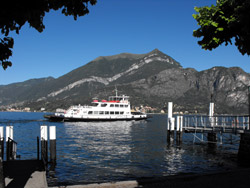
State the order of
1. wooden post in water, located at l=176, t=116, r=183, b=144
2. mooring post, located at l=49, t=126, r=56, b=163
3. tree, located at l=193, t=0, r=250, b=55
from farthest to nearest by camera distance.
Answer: wooden post in water, located at l=176, t=116, r=183, b=144 < mooring post, located at l=49, t=126, r=56, b=163 < tree, located at l=193, t=0, r=250, b=55

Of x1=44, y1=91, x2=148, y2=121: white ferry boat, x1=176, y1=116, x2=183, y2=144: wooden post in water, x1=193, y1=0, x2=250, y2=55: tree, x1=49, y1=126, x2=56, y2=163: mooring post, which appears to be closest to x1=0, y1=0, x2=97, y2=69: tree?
x1=193, y1=0, x2=250, y2=55: tree

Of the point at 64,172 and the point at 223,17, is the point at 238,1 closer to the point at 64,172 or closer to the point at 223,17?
the point at 223,17

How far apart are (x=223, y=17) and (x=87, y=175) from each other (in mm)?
13192

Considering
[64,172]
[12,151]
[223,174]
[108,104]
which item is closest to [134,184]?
[223,174]

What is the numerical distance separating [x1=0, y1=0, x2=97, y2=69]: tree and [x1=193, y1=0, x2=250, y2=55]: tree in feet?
14.3

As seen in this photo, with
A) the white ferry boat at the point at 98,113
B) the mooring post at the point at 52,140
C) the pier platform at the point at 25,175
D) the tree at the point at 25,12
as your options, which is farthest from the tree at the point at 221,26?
the white ferry boat at the point at 98,113

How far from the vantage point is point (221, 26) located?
31.1 ft

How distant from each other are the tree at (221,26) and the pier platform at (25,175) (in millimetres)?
8622

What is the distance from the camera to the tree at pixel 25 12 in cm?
671

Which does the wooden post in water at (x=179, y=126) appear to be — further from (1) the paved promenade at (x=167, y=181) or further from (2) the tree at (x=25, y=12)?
(2) the tree at (x=25, y=12)

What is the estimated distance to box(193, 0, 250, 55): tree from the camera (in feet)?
29.4

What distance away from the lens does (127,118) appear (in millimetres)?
84438

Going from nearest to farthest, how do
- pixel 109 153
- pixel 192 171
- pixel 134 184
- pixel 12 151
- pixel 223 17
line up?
pixel 223 17 → pixel 134 184 → pixel 192 171 → pixel 12 151 → pixel 109 153

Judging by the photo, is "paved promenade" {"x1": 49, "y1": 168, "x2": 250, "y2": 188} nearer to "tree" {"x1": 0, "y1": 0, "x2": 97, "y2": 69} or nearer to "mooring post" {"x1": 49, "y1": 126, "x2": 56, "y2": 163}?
"tree" {"x1": 0, "y1": 0, "x2": 97, "y2": 69}
